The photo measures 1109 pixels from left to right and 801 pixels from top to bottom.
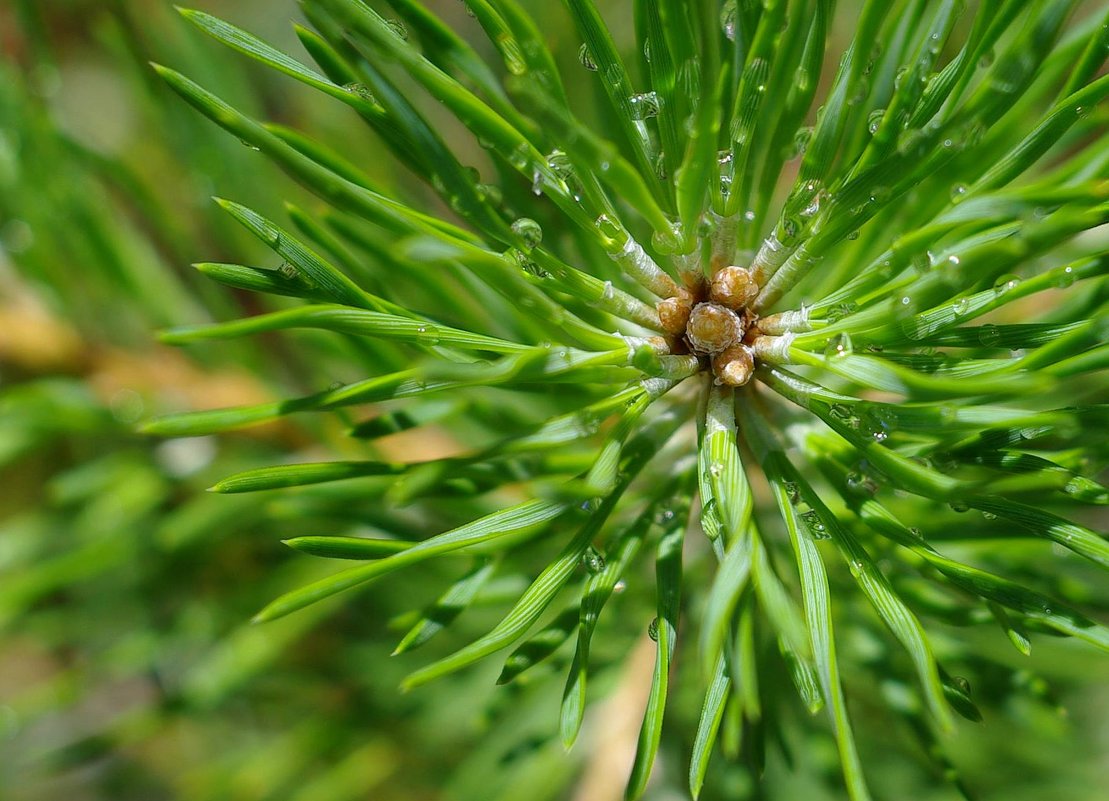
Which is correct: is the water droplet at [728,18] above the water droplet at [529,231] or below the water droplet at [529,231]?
above

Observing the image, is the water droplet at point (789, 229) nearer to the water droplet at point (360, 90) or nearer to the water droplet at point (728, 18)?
the water droplet at point (728, 18)

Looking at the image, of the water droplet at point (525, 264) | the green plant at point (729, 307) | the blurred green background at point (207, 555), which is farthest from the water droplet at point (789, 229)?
the blurred green background at point (207, 555)

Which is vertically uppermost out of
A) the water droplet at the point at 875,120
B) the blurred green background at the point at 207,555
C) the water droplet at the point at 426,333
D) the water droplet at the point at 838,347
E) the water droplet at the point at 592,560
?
the water droplet at the point at 875,120

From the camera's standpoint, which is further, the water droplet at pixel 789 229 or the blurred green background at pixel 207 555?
the blurred green background at pixel 207 555

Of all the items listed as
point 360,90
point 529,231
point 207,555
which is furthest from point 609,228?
point 207,555

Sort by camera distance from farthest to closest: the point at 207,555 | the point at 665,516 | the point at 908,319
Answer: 1. the point at 207,555
2. the point at 665,516
3. the point at 908,319

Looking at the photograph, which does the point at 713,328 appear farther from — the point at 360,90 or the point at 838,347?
the point at 360,90
